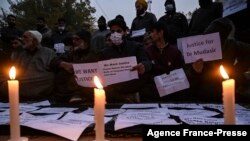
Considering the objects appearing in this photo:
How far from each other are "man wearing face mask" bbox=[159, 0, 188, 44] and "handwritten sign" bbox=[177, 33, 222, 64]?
1952 mm

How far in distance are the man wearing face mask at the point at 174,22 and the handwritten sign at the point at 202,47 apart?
1952mm

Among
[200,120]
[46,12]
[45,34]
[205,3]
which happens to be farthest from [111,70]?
[46,12]

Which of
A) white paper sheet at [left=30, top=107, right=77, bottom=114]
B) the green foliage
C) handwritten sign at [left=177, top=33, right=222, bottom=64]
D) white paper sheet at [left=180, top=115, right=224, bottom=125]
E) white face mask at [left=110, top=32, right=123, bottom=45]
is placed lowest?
white paper sheet at [left=180, top=115, right=224, bottom=125]

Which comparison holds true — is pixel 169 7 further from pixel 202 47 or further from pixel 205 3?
pixel 202 47

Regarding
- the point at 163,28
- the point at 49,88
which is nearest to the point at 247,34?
the point at 163,28

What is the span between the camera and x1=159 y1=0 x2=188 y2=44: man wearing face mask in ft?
18.1

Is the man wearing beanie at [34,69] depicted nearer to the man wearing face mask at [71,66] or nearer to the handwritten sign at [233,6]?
the man wearing face mask at [71,66]

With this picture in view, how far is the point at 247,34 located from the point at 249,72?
1.05 m

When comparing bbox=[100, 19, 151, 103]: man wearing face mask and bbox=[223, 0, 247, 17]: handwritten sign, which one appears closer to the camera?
bbox=[100, 19, 151, 103]: man wearing face mask

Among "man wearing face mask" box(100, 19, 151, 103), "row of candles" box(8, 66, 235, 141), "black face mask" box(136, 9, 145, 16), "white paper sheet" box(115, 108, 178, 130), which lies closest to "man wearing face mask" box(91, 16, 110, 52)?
"black face mask" box(136, 9, 145, 16)

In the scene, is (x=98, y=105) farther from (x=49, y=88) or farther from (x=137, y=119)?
(x=49, y=88)

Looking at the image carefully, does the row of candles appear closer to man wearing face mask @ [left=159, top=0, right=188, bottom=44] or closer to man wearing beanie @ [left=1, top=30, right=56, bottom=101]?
man wearing beanie @ [left=1, top=30, right=56, bottom=101]

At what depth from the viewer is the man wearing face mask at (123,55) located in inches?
143

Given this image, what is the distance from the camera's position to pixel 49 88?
4215 millimetres
